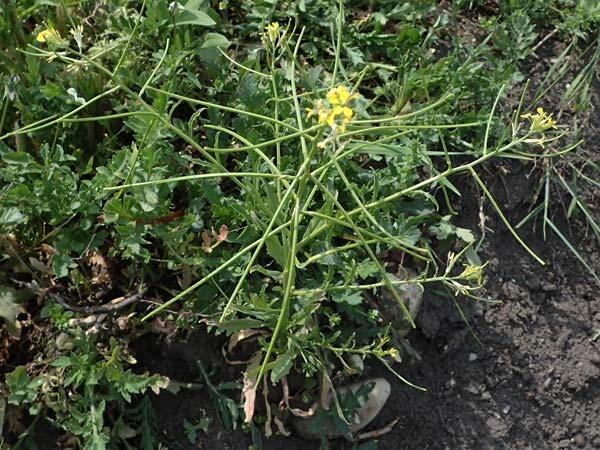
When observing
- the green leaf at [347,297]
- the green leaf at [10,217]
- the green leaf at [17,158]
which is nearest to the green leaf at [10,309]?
the green leaf at [10,217]

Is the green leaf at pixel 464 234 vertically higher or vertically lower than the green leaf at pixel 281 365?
higher

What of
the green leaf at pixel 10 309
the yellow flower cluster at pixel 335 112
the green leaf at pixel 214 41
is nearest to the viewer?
the yellow flower cluster at pixel 335 112

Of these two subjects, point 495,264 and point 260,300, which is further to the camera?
point 495,264

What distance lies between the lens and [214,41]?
2.32 meters

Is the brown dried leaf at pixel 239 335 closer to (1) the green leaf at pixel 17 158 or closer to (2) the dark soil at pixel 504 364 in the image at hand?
(2) the dark soil at pixel 504 364

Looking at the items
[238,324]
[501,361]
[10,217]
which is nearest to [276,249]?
[238,324]

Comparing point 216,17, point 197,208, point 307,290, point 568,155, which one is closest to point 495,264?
point 568,155

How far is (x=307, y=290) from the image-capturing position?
6.48ft

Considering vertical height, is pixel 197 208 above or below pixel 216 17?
below

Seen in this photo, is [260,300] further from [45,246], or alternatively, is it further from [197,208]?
[45,246]

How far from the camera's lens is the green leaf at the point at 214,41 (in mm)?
2314

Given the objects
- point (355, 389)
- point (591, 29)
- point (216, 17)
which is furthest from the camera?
point (591, 29)

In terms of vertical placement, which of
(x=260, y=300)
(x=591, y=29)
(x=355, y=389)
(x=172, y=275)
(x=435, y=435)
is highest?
(x=591, y=29)

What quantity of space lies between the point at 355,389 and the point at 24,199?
98cm
